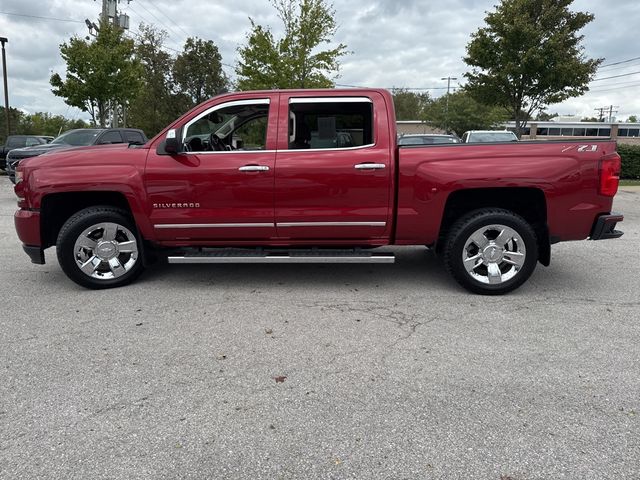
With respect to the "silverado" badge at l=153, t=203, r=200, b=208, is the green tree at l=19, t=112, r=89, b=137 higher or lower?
higher

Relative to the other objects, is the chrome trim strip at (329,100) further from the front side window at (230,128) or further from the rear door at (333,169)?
the front side window at (230,128)

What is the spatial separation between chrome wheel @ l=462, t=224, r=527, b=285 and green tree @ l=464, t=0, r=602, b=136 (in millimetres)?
16561

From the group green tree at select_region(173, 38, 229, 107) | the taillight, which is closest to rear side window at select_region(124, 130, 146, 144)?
the taillight

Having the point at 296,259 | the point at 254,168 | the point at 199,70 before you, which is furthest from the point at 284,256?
the point at 199,70

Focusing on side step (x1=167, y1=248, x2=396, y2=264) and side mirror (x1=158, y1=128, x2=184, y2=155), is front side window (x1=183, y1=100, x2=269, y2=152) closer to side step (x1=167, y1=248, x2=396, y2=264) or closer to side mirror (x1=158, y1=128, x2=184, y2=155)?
side mirror (x1=158, y1=128, x2=184, y2=155)

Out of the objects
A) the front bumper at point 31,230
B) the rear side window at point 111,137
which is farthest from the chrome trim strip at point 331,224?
the rear side window at point 111,137

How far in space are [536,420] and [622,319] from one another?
200 cm

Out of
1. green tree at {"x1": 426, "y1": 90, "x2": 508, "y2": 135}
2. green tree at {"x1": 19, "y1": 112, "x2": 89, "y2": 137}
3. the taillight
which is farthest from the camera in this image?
green tree at {"x1": 19, "y1": 112, "x2": 89, "y2": 137}

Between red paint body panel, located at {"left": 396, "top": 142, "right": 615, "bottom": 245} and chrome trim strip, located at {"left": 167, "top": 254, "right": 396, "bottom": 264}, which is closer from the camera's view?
red paint body panel, located at {"left": 396, "top": 142, "right": 615, "bottom": 245}

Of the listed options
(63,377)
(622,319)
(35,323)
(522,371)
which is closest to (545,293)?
(622,319)

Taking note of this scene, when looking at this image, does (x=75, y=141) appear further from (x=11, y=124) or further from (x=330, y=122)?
(x=11, y=124)

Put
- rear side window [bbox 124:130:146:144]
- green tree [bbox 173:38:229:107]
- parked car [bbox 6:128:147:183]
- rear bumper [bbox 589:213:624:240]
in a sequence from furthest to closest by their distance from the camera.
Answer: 1. green tree [bbox 173:38:229:107]
2. rear side window [bbox 124:130:146:144]
3. parked car [bbox 6:128:147:183]
4. rear bumper [bbox 589:213:624:240]

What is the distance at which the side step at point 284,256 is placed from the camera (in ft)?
15.0

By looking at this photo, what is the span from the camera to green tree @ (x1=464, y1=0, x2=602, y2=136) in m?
18.3
